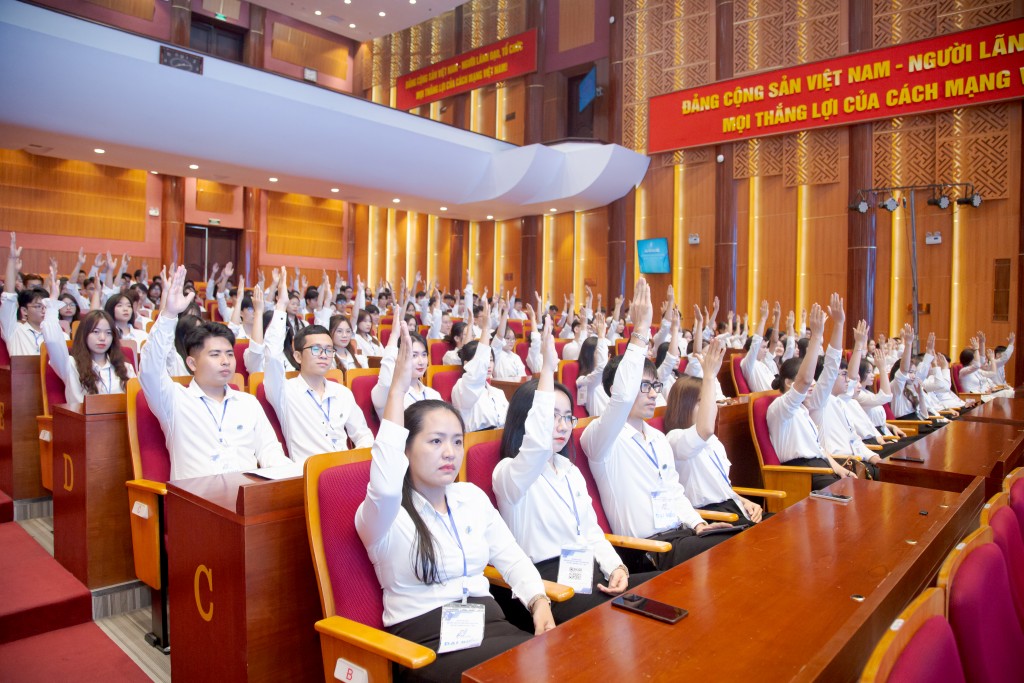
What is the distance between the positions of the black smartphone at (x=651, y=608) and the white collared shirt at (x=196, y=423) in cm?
161

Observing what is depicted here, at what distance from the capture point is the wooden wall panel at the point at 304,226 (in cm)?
1522

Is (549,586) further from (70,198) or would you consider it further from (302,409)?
(70,198)

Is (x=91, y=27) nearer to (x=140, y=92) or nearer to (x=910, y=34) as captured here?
(x=140, y=92)

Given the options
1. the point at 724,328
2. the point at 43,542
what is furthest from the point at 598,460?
the point at 724,328

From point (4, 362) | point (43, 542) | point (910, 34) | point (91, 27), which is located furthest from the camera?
point (910, 34)

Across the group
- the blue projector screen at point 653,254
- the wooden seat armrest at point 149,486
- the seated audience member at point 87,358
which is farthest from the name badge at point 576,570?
the blue projector screen at point 653,254

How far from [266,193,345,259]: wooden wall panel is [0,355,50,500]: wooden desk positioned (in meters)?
12.1

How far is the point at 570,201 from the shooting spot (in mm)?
12000

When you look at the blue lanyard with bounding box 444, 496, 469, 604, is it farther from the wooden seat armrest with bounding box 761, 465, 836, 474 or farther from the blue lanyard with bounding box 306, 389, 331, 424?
the wooden seat armrest with bounding box 761, 465, 836, 474

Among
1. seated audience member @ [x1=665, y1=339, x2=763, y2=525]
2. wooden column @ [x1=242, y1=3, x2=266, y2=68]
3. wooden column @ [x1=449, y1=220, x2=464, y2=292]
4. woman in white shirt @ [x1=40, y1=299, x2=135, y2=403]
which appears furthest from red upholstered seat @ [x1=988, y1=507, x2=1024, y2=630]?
wooden column @ [x1=242, y1=3, x2=266, y2=68]

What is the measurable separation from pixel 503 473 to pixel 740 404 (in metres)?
2.18

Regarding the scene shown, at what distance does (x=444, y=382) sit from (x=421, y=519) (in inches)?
98.9

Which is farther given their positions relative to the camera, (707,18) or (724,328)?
(707,18)

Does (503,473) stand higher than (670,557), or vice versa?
(503,473)
